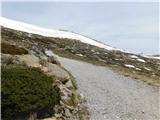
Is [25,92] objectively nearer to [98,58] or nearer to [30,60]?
[30,60]

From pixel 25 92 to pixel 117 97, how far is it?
11.8 meters

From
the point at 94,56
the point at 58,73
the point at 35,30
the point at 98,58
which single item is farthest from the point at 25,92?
the point at 35,30

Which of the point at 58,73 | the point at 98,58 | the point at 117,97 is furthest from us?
the point at 98,58

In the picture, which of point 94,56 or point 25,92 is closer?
point 25,92

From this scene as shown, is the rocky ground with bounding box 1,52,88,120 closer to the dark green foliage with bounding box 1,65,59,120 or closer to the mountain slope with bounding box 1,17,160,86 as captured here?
the dark green foliage with bounding box 1,65,59,120

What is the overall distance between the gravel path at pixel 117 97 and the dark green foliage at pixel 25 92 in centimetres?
431

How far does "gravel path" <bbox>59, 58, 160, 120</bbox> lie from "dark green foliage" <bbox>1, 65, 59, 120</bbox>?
Result: 431cm

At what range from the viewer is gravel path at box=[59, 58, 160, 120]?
2491cm

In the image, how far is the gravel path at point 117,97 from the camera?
2491cm

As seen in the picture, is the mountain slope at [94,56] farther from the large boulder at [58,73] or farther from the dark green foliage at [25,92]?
the dark green foliage at [25,92]

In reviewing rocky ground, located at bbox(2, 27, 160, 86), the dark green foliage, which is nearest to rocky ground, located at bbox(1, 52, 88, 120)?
the dark green foliage

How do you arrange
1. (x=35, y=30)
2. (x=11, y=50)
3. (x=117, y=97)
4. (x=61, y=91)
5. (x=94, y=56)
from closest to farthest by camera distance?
(x=61, y=91) → (x=11, y=50) → (x=117, y=97) → (x=94, y=56) → (x=35, y=30)

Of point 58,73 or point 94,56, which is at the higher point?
point 58,73

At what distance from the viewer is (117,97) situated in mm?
29172
